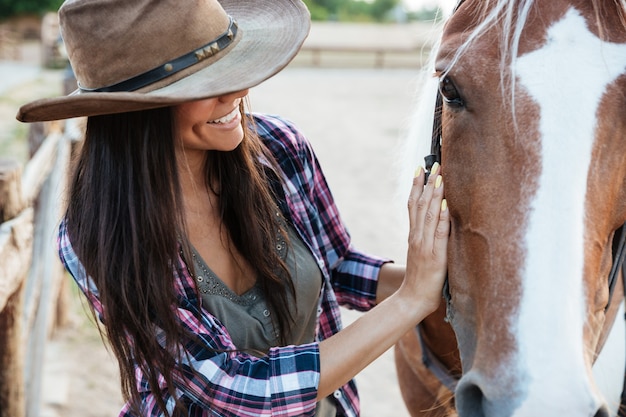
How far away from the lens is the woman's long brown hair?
1.40 metres

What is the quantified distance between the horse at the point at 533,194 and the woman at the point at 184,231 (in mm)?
145

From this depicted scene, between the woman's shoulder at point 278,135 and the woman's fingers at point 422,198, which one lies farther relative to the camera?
the woman's shoulder at point 278,135

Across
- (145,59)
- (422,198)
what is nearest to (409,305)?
(422,198)

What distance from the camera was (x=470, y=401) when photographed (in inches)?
46.0

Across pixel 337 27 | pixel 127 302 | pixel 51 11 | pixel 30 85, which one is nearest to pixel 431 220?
pixel 127 302

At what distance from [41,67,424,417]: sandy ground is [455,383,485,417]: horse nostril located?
0.82 meters

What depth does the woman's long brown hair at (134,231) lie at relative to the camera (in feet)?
4.58

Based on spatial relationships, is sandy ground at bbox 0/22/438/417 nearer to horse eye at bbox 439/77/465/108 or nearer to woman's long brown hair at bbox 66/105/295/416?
horse eye at bbox 439/77/465/108

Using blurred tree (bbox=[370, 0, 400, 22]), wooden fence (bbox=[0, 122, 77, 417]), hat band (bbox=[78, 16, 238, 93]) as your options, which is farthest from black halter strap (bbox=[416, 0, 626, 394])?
blurred tree (bbox=[370, 0, 400, 22])

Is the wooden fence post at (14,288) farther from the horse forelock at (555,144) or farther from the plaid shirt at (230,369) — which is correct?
the horse forelock at (555,144)

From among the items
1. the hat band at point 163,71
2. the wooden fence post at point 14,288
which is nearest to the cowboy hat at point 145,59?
the hat band at point 163,71

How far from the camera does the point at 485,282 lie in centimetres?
118

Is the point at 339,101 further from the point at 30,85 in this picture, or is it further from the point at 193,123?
the point at 193,123

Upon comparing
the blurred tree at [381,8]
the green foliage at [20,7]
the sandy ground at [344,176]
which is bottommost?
the sandy ground at [344,176]
